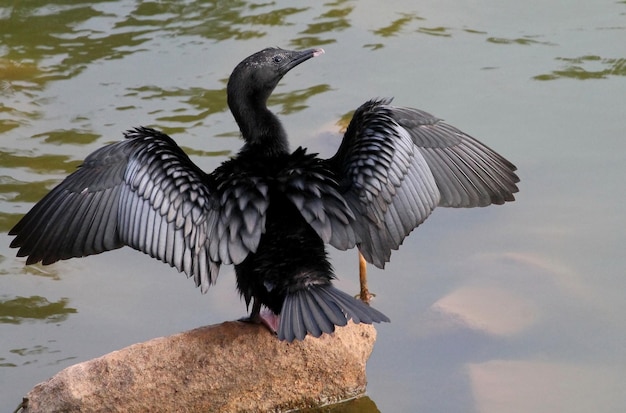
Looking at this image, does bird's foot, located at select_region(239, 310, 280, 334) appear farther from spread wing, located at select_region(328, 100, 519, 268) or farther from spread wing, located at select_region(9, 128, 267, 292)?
spread wing, located at select_region(328, 100, 519, 268)

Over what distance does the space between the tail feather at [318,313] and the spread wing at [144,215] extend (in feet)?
1.12

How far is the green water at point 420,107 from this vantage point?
599cm

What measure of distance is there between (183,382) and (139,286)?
4.76 feet

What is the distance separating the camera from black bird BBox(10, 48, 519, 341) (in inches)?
203

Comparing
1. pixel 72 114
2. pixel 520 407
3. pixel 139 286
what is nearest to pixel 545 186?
pixel 520 407

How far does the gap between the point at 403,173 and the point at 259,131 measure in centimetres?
79

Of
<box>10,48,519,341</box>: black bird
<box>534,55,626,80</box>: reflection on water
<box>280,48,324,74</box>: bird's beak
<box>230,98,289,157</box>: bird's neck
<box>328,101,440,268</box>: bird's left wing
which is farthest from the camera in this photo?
<box>534,55,626,80</box>: reflection on water

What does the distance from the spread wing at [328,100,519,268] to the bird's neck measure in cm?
29

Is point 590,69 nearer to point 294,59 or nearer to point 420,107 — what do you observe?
point 420,107

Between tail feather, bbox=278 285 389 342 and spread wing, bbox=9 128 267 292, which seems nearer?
tail feather, bbox=278 285 389 342

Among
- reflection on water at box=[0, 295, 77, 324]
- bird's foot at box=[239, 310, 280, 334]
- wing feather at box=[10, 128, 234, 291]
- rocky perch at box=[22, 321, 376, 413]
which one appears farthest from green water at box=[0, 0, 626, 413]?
wing feather at box=[10, 128, 234, 291]

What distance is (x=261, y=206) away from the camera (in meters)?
5.20

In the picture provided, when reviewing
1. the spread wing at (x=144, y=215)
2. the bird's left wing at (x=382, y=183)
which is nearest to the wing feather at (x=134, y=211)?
the spread wing at (x=144, y=215)

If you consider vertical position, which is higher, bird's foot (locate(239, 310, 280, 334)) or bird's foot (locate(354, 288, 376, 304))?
bird's foot (locate(239, 310, 280, 334))
